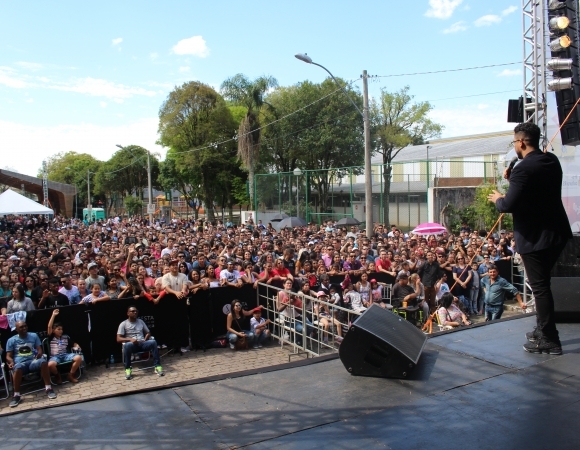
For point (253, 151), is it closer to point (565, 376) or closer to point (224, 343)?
point (224, 343)

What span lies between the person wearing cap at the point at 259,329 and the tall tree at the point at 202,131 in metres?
32.3

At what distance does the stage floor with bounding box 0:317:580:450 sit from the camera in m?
2.47

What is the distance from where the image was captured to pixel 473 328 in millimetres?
4371

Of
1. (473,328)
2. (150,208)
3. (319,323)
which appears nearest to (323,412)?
(473,328)

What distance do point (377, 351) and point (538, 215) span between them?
4.64ft

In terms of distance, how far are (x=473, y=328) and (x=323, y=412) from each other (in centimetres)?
211

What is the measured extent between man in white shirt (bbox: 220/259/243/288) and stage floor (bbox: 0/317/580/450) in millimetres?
6410

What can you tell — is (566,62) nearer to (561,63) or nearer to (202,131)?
(561,63)

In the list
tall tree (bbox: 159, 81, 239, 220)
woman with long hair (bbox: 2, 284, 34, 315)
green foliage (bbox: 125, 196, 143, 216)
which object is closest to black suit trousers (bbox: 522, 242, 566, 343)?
woman with long hair (bbox: 2, 284, 34, 315)

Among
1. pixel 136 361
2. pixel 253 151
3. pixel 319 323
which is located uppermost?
pixel 253 151

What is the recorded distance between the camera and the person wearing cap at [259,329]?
951 cm

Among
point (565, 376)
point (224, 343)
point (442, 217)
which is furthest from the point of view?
point (442, 217)

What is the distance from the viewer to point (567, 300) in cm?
455

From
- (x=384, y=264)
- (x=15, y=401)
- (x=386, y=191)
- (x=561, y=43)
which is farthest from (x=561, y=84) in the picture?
(x=386, y=191)
